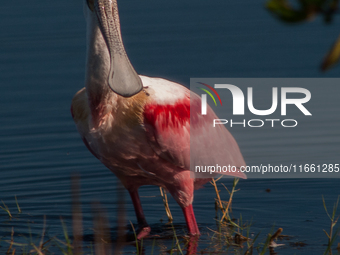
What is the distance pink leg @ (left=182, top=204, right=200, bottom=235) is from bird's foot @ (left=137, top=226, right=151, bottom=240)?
382 millimetres

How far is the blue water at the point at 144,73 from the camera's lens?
6.25 metres

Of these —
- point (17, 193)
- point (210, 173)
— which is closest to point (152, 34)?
point (17, 193)

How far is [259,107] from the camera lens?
29.1 ft

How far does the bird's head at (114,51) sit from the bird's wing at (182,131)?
0.35 m

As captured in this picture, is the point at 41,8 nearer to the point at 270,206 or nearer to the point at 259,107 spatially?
the point at 259,107

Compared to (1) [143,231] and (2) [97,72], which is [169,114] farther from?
(1) [143,231]

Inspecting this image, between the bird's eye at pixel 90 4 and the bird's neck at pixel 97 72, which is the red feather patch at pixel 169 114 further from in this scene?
the bird's eye at pixel 90 4

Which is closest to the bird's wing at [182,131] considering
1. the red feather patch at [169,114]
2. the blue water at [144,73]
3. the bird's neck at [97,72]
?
the red feather patch at [169,114]

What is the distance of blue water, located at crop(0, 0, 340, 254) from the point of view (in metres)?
6.25

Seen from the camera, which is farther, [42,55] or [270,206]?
[42,55]

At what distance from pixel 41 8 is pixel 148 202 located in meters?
→ 8.25

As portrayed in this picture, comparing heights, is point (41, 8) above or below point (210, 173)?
above

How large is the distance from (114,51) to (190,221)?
1.73 meters

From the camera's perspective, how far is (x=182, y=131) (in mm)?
5312
